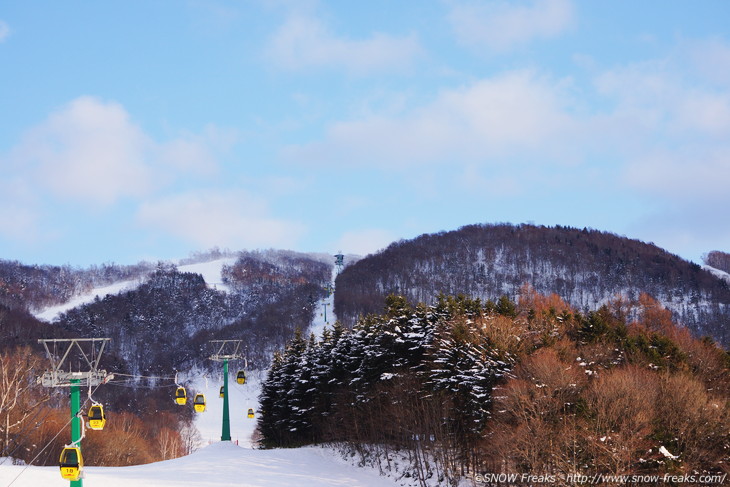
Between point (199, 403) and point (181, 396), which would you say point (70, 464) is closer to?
point (181, 396)

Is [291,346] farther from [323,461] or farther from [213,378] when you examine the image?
[213,378]

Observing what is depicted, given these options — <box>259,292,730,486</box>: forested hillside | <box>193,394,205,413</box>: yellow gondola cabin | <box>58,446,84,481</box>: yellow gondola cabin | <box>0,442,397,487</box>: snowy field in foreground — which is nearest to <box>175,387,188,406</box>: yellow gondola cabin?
<box>193,394,205,413</box>: yellow gondola cabin

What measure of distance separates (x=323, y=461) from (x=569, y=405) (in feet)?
69.4

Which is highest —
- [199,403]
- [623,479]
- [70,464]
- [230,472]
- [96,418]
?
[96,418]

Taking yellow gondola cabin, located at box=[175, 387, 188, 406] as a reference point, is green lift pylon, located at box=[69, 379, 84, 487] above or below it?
above

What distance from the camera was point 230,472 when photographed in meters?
36.2

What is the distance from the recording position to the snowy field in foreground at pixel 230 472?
2881 centimetres

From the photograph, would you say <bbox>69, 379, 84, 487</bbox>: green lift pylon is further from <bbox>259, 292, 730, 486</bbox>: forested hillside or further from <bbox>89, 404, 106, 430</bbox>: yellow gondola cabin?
<bbox>259, 292, 730, 486</bbox>: forested hillside

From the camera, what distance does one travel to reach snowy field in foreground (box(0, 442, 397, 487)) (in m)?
28.8

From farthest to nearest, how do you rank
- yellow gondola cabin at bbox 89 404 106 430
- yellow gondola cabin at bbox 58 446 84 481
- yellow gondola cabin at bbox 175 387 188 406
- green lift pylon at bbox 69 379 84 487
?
yellow gondola cabin at bbox 175 387 188 406
yellow gondola cabin at bbox 89 404 106 430
green lift pylon at bbox 69 379 84 487
yellow gondola cabin at bbox 58 446 84 481

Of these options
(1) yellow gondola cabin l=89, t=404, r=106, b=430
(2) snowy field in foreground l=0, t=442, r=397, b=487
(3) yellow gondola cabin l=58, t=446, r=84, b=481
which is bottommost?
(2) snowy field in foreground l=0, t=442, r=397, b=487

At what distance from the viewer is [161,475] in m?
33.8

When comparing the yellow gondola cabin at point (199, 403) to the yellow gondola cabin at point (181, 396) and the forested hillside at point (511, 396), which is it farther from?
the forested hillside at point (511, 396)

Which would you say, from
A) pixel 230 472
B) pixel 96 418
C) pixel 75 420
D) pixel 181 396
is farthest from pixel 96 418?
pixel 181 396
